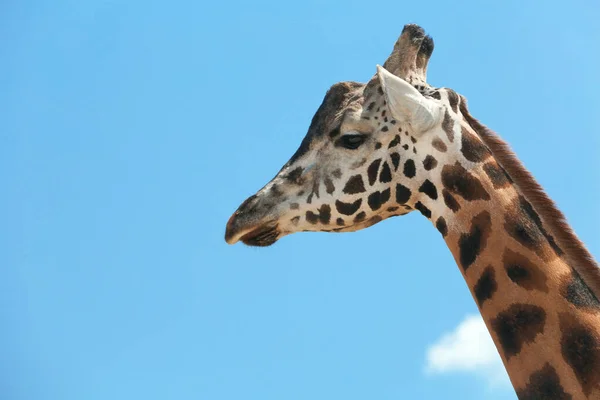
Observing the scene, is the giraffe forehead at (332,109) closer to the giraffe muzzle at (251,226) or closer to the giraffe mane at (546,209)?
the giraffe muzzle at (251,226)

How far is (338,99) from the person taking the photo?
702 cm

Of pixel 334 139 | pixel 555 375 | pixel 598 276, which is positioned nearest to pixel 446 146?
pixel 334 139

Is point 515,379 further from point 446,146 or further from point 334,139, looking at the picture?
point 334,139

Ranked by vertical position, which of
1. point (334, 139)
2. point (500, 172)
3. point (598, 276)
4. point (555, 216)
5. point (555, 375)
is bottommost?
point (555, 375)

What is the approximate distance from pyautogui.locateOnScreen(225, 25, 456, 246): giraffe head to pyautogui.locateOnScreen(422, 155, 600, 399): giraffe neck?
0.33 m

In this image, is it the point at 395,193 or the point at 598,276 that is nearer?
the point at 598,276

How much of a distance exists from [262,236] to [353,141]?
999mm

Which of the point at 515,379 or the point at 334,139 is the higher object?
the point at 334,139

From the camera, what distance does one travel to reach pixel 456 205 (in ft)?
20.4

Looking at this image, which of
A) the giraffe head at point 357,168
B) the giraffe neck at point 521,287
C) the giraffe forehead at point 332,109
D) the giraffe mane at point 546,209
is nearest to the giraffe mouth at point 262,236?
the giraffe head at point 357,168

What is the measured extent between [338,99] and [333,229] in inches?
40.7

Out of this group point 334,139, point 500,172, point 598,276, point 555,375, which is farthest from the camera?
point 334,139

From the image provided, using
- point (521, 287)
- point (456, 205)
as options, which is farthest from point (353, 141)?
point (521, 287)

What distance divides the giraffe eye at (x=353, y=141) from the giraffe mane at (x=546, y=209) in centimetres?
85
